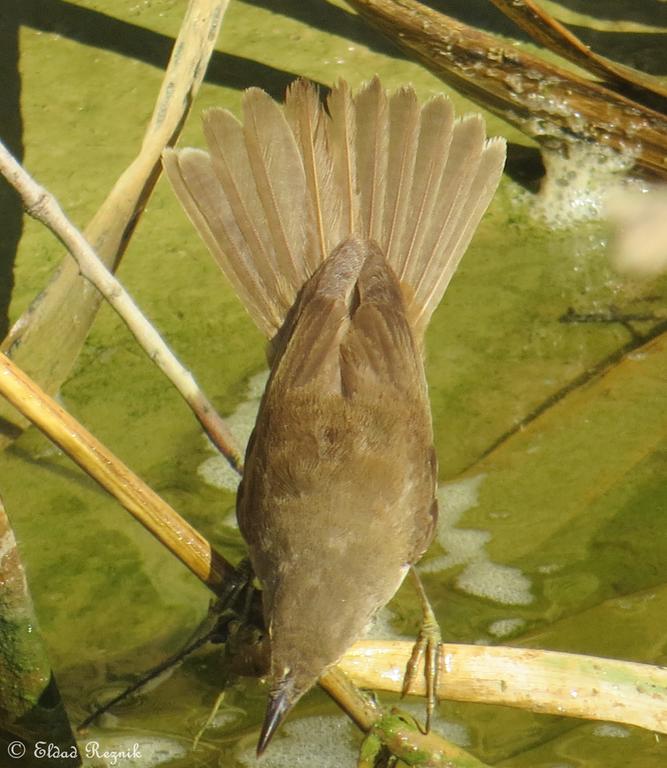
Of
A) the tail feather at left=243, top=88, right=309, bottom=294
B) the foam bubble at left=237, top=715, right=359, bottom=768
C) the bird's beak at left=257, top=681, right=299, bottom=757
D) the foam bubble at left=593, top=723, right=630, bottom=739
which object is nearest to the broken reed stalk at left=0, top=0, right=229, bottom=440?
the tail feather at left=243, top=88, right=309, bottom=294

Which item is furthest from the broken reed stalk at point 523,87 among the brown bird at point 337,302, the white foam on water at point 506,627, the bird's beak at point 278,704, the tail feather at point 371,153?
the bird's beak at point 278,704

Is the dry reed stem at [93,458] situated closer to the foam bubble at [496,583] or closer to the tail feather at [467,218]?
the foam bubble at [496,583]

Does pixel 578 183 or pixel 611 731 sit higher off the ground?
pixel 578 183

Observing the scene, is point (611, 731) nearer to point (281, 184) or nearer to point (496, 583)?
point (496, 583)

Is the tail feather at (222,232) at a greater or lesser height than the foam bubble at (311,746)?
greater

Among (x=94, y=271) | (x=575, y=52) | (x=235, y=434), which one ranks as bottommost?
(x=235, y=434)

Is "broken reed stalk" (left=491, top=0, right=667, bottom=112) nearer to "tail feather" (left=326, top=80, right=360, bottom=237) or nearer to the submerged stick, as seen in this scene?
"tail feather" (left=326, top=80, right=360, bottom=237)

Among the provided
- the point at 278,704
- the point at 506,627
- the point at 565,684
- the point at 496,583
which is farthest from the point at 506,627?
the point at 278,704
